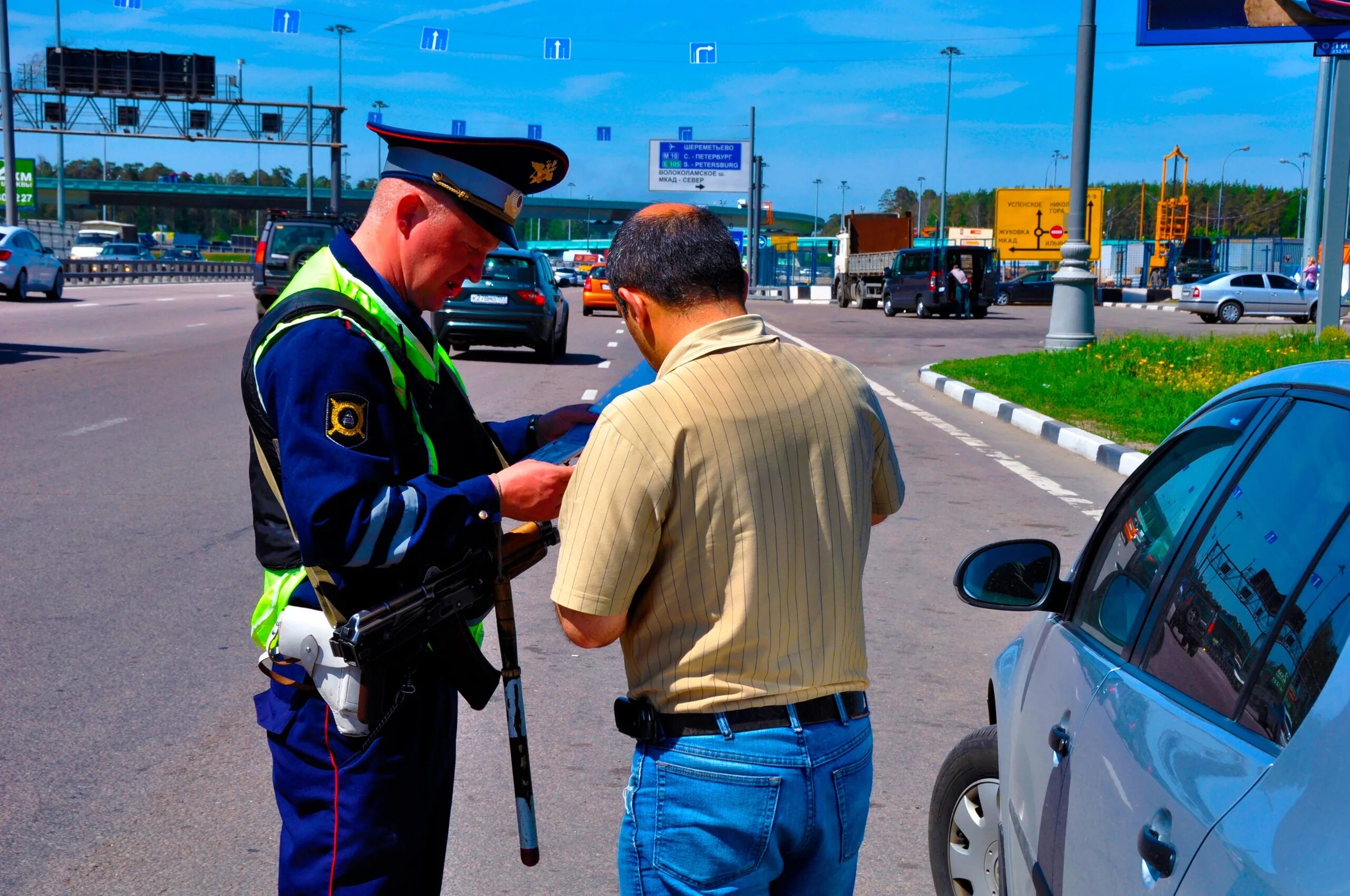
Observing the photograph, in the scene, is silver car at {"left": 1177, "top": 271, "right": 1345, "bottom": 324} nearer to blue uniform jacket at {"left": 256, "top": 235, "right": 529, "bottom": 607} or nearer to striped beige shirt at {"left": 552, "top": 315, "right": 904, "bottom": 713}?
striped beige shirt at {"left": 552, "top": 315, "right": 904, "bottom": 713}

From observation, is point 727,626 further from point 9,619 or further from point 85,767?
point 9,619

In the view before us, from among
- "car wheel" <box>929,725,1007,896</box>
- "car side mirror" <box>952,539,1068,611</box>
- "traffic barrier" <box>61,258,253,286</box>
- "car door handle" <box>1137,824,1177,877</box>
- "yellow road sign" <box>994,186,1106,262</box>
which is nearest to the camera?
"car door handle" <box>1137,824,1177,877</box>

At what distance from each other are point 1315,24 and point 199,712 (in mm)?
13918

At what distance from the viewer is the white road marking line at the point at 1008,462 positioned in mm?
9305

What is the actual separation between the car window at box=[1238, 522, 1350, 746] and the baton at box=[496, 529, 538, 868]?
3.81 feet

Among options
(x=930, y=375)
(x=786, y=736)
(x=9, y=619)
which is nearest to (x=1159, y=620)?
(x=786, y=736)

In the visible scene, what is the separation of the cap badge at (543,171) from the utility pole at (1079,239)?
53.9 ft

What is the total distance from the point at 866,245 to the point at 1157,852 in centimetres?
5201

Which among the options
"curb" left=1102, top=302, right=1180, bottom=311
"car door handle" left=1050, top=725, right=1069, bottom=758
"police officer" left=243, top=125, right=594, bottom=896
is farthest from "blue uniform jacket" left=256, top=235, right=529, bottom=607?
"curb" left=1102, top=302, right=1180, bottom=311

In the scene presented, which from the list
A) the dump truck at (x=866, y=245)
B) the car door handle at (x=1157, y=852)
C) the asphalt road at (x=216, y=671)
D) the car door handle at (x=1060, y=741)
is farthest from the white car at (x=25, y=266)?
the car door handle at (x=1157, y=852)

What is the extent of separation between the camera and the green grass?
13375 millimetres

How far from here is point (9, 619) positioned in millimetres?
5688

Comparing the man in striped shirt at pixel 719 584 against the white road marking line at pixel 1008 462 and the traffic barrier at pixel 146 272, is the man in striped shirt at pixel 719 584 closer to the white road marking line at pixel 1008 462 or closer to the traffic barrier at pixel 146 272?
the white road marking line at pixel 1008 462

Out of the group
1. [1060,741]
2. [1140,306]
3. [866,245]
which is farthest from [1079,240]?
[1140,306]
